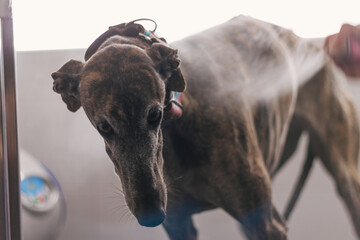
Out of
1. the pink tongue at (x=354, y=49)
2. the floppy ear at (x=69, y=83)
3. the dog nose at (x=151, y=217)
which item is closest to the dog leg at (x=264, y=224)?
the dog nose at (x=151, y=217)

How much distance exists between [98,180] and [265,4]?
0.82 m

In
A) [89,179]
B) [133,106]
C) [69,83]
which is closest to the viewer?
[133,106]

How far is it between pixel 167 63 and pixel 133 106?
186 millimetres

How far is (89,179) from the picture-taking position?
4.33ft

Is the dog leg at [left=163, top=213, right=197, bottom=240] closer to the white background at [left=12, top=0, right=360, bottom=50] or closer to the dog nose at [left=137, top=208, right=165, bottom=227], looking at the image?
the dog nose at [left=137, top=208, right=165, bottom=227]

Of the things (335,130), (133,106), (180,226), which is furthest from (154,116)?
(335,130)

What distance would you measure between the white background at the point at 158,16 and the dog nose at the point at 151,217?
57 centimetres

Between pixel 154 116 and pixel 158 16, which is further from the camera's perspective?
pixel 158 16

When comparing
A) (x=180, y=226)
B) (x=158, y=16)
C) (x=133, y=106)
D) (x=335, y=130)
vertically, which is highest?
(x=158, y=16)

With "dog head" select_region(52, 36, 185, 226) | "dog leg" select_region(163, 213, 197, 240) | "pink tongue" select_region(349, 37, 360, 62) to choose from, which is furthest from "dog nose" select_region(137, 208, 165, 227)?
"pink tongue" select_region(349, 37, 360, 62)

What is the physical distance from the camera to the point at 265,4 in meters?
Result: 1.26

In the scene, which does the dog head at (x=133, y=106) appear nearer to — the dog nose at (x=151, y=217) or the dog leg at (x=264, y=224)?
the dog nose at (x=151, y=217)

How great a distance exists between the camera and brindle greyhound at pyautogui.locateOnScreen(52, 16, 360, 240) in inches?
45.2

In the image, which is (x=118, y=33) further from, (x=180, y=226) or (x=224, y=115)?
(x=180, y=226)
